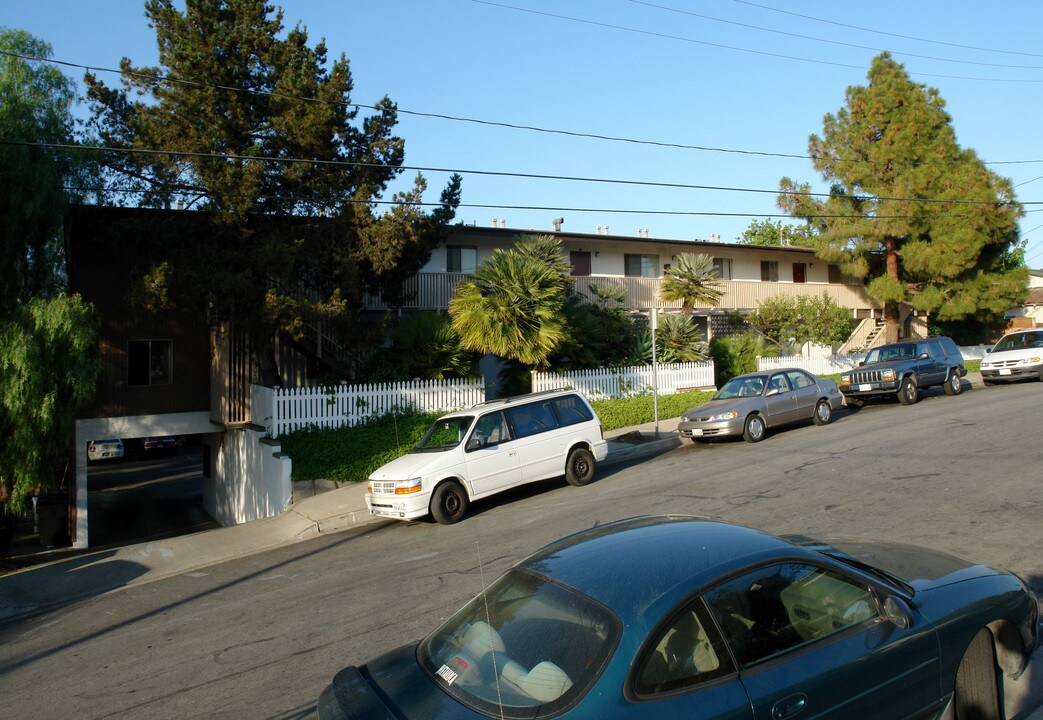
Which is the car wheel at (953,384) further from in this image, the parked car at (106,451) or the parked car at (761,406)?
the parked car at (106,451)

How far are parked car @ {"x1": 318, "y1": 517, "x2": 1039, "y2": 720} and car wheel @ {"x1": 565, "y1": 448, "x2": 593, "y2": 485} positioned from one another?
9.48 metres

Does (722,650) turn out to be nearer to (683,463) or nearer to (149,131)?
(683,463)

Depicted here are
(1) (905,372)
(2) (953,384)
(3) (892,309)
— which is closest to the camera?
(1) (905,372)

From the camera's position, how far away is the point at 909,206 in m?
30.6

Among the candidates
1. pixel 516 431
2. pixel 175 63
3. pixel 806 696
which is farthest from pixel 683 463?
pixel 175 63

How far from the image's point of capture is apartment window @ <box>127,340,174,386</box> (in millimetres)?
19625

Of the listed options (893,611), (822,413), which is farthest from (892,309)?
(893,611)

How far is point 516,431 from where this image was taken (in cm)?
1316

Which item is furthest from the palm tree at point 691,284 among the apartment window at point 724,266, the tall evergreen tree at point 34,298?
the tall evergreen tree at point 34,298

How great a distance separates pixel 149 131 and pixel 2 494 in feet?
24.7

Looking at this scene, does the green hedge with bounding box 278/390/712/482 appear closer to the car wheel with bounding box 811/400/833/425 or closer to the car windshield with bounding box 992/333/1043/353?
the car wheel with bounding box 811/400/833/425

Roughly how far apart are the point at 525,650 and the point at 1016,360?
25764mm

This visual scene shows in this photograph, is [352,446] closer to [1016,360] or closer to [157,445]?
[1016,360]

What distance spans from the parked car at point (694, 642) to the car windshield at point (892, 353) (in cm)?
1905
